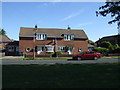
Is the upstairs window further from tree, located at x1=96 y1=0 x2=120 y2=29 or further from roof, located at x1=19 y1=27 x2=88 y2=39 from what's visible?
tree, located at x1=96 y1=0 x2=120 y2=29

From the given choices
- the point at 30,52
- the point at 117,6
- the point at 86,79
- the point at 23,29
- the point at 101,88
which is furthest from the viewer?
the point at 23,29

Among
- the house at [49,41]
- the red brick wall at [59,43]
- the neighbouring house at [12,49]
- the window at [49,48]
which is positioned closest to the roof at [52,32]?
the house at [49,41]

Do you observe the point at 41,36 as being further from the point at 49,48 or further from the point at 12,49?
the point at 12,49

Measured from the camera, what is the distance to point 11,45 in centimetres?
4528

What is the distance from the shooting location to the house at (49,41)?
43531mm

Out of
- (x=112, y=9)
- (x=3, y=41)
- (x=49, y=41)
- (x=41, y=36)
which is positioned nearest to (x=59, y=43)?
(x=49, y=41)

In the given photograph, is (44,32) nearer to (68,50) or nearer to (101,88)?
(68,50)

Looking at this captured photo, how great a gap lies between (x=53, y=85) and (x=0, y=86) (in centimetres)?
262

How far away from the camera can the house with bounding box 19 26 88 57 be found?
143 ft

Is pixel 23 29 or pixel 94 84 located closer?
pixel 94 84

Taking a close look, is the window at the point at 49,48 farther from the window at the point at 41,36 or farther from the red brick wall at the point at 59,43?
the window at the point at 41,36

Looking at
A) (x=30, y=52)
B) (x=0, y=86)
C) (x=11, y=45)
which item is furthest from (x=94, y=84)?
(x=11, y=45)

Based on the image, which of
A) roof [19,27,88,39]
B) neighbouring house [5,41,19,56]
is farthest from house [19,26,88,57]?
neighbouring house [5,41,19,56]

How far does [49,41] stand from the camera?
44.8 m
